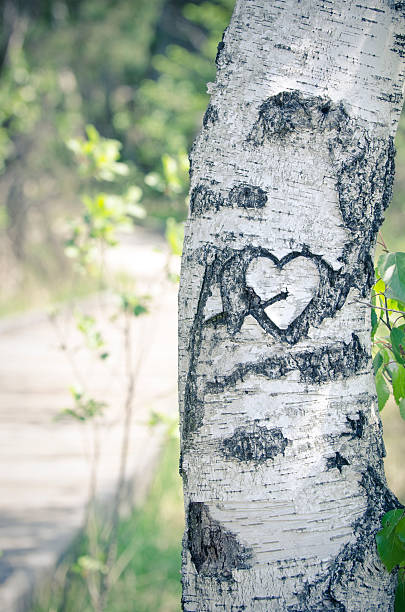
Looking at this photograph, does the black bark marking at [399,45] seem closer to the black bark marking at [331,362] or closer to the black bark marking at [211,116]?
the black bark marking at [211,116]

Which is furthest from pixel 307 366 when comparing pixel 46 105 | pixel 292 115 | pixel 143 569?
pixel 46 105

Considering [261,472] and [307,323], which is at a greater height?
[307,323]

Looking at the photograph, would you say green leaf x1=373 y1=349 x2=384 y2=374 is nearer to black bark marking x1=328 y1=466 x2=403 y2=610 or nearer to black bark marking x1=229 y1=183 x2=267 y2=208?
black bark marking x1=328 y1=466 x2=403 y2=610

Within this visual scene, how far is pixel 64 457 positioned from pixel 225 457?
3353 mm

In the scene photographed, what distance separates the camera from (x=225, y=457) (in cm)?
116

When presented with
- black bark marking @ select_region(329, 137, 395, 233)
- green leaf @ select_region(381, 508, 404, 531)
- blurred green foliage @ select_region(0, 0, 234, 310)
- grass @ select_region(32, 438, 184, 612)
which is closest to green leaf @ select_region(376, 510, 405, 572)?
green leaf @ select_region(381, 508, 404, 531)

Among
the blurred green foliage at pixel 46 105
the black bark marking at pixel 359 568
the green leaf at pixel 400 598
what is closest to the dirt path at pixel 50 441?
the black bark marking at pixel 359 568

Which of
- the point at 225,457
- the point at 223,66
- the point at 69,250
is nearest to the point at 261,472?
the point at 225,457

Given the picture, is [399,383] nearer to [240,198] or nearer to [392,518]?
[392,518]

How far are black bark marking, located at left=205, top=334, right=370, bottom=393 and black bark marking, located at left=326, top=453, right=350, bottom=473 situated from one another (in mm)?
148

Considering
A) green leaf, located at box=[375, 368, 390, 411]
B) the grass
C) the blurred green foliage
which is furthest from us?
the blurred green foliage

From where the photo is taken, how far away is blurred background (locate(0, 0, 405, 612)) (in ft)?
8.58

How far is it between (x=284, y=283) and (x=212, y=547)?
0.51 metres

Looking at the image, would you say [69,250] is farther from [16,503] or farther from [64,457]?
[64,457]
